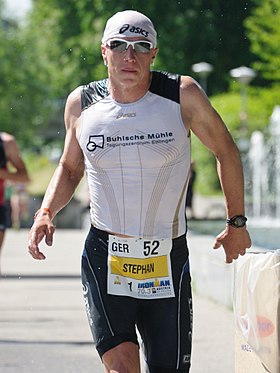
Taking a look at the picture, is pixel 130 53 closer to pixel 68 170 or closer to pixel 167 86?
pixel 167 86

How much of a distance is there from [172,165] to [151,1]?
3121cm

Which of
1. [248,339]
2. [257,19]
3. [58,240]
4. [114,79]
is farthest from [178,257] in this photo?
[257,19]

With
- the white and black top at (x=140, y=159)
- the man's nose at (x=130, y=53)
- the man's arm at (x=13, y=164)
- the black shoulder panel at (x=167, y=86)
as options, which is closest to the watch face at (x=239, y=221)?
the white and black top at (x=140, y=159)

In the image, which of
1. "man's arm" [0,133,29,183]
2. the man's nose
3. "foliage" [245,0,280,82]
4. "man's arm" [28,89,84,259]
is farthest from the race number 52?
"foliage" [245,0,280,82]

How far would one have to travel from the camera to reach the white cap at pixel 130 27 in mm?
5160

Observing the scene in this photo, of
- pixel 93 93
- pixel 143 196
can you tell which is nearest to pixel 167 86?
pixel 93 93

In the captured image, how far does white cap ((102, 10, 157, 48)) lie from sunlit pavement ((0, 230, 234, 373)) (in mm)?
3279

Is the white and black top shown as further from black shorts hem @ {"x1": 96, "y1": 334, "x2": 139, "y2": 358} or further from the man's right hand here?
A: black shorts hem @ {"x1": 96, "y1": 334, "x2": 139, "y2": 358}

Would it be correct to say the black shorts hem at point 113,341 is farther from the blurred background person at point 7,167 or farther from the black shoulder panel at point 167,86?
the blurred background person at point 7,167

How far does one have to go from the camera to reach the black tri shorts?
16.8 feet

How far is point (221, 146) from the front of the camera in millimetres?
5211

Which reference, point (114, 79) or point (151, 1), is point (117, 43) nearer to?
point (114, 79)

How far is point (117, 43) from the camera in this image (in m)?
5.18

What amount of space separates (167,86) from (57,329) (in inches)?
204
